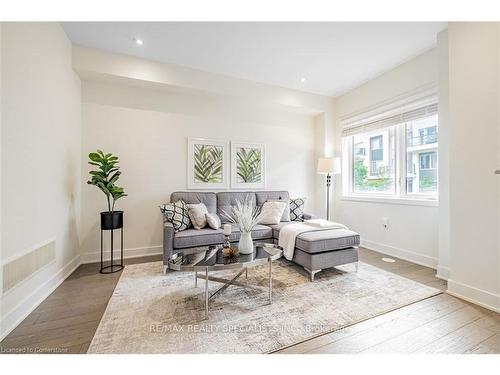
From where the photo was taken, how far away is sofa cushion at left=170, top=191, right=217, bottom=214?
3354mm

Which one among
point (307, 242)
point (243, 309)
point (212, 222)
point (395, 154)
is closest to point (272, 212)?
point (212, 222)

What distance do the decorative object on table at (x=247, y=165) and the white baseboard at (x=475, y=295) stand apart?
2866 mm

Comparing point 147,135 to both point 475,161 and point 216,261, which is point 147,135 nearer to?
point 216,261

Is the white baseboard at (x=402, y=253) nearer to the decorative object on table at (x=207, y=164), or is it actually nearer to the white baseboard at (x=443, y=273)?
the white baseboard at (x=443, y=273)

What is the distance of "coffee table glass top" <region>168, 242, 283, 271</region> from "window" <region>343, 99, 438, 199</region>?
2.42 m

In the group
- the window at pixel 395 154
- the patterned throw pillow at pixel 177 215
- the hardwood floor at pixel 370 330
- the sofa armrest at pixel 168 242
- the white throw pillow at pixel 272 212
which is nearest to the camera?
the hardwood floor at pixel 370 330

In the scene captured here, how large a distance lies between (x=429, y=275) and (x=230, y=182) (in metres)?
3.01

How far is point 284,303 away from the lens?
77.7 inches

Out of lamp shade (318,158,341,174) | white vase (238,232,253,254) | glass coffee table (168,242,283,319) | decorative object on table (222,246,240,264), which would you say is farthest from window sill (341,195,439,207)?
decorative object on table (222,246,240,264)

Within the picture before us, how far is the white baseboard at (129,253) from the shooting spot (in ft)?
10.1

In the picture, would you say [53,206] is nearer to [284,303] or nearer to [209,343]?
[209,343]

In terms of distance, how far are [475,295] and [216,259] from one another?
2.35 m

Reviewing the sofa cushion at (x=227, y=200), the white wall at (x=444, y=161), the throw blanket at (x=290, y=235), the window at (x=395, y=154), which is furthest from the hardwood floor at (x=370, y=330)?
the sofa cushion at (x=227, y=200)
